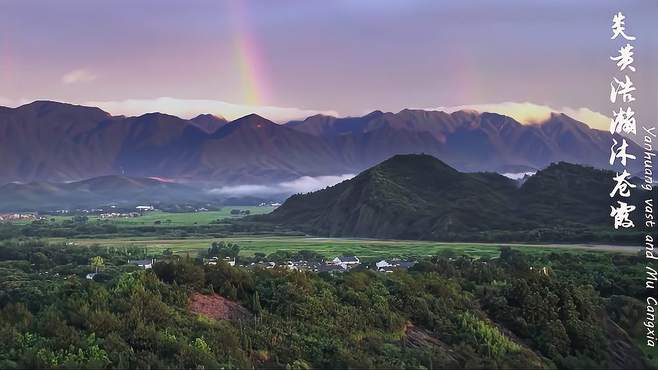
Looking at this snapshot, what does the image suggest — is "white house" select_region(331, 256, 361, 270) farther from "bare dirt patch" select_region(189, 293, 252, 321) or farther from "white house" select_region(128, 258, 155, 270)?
"bare dirt patch" select_region(189, 293, 252, 321)

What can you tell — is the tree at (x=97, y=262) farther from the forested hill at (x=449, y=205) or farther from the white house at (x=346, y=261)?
the forested hill at (x=449, y=205)

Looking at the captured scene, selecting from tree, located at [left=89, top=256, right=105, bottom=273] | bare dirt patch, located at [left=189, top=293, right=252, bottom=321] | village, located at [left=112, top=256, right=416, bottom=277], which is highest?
bare dirt patch, located at [left=189, top=293, right=252, bottom=321]

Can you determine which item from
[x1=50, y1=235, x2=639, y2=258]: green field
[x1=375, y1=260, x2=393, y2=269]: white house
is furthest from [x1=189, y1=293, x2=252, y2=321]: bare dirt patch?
[x1=50, y1=235, x2=639, y2=258]: green field

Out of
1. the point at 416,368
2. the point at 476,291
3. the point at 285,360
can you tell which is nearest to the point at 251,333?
the point at 285,360

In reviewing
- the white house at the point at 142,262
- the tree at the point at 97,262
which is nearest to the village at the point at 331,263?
the white house at the point at 142,262

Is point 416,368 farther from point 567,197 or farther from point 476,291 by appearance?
point 567,197
